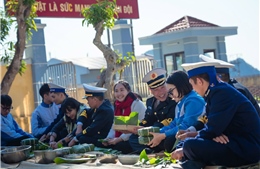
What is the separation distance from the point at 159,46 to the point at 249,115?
1358 cm

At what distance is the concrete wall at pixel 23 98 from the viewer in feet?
45.9

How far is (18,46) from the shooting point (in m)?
10.6

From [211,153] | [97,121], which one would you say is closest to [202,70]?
[211,153]

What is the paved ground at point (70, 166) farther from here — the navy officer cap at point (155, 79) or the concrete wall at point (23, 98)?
the concrete wall at point (23, 98)

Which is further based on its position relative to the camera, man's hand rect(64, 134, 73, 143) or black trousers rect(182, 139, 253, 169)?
man's hand rect(64, 134, 73, 143)

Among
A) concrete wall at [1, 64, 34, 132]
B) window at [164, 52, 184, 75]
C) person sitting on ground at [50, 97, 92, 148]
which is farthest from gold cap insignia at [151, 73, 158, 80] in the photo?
window at [164, 52, 184, 75]

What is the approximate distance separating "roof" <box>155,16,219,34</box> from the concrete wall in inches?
209

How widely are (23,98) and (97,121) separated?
24.3 ft

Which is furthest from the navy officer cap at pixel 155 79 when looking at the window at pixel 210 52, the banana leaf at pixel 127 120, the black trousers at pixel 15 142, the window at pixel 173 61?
the window at pixel 210 52

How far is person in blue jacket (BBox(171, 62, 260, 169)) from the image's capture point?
14.3ft

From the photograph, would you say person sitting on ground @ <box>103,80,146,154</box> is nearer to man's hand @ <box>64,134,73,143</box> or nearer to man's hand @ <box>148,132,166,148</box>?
man's hand @ <box>64,134,73,143</box>

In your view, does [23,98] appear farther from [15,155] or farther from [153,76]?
[153,76]

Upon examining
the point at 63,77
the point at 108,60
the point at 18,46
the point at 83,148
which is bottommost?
the point at 83,148

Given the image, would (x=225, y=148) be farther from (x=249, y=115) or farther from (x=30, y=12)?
(x=30, y=12)
